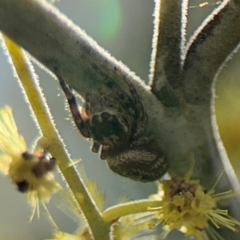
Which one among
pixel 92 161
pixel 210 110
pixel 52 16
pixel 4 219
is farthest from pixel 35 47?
pixel 4 219

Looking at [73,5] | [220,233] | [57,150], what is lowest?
[220,233]

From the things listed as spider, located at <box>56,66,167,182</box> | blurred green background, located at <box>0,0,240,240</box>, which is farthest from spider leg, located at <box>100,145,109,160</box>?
blurred green background, located at <box>0,0,240,240</box>

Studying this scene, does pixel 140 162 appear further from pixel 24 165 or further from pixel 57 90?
pixel 57 90

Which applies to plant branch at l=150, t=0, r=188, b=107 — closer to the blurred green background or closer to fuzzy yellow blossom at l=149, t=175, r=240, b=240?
fuzzy yellow blossom at l=149, t=175, r=240, b=240

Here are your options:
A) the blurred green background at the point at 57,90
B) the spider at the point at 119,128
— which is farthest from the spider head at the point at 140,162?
the blurred green background at the point at 57,90

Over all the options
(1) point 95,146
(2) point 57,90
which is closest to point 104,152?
(1) point 95,146

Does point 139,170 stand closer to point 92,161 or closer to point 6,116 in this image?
point 6,116
